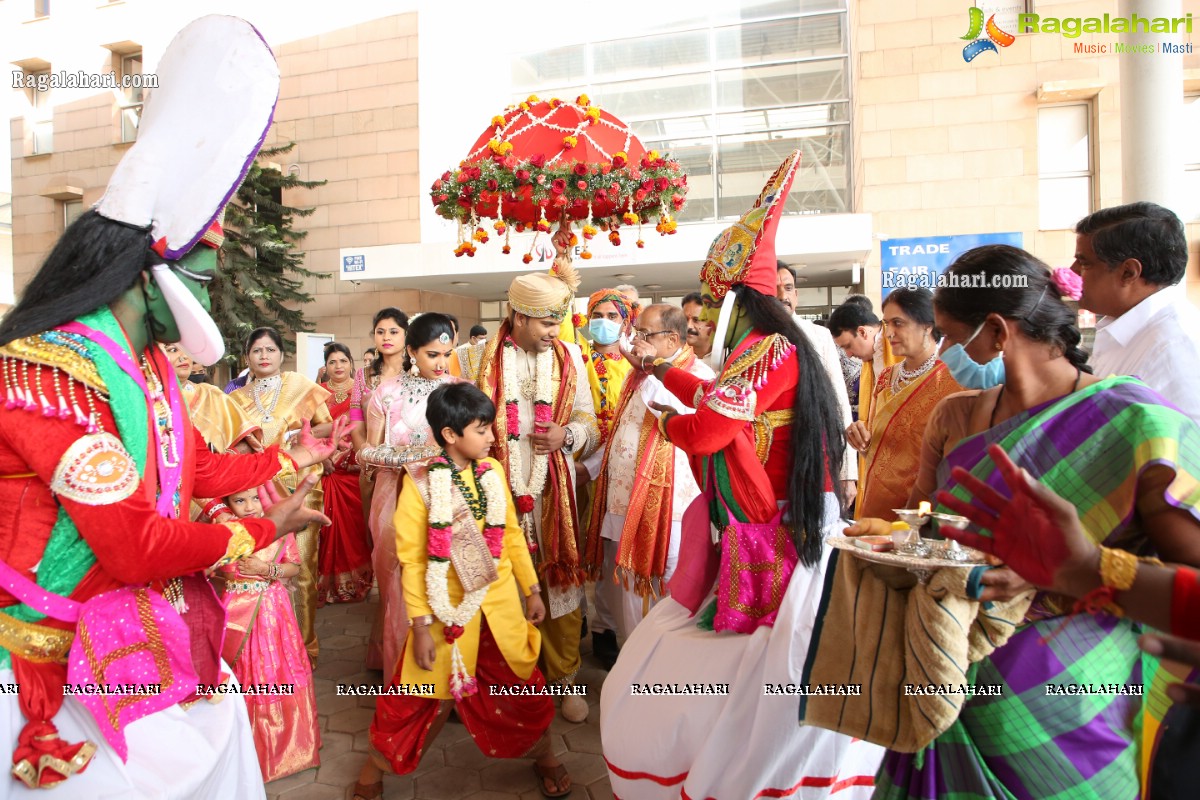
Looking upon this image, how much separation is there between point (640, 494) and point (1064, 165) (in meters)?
12.3

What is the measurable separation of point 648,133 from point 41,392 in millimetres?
16287

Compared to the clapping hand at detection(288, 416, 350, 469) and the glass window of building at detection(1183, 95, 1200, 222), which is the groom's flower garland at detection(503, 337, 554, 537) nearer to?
the clapping hand at detection(288, 416, 350, 469)

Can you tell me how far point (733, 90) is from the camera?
16.1 meters

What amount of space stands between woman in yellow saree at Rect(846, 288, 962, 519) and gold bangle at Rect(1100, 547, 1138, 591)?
2.04m

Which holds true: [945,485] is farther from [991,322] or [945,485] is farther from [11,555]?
[11,555]

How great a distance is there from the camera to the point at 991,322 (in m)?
1.72

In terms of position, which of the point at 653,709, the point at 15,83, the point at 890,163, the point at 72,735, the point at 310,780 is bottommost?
the point at 310,780

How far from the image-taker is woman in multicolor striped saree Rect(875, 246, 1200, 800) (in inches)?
57.9

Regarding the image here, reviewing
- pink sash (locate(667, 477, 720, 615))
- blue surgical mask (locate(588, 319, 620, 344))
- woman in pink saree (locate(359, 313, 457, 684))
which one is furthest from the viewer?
blue surgical mask (locate(588, 319, 620, 344))

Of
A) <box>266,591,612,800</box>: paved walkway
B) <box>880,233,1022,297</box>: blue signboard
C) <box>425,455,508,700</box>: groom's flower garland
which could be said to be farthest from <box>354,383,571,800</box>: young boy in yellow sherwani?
<box>880,233,1022,297</box>: blue signboard

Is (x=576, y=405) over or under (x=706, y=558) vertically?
over

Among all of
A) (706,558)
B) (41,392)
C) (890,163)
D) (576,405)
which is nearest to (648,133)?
(890,163)

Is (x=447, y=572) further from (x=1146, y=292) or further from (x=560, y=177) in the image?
(x=1146, y=292)

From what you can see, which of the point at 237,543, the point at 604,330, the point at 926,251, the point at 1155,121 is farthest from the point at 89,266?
the point at 926,251
